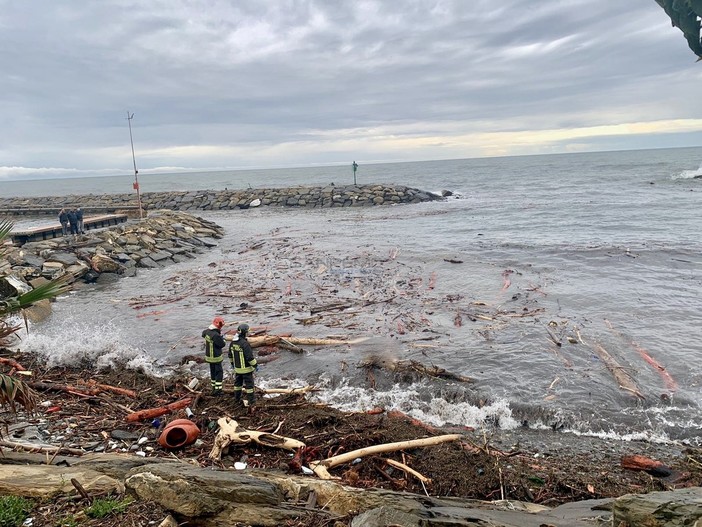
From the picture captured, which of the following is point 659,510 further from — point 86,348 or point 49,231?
point 49,231

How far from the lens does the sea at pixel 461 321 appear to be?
916 cm

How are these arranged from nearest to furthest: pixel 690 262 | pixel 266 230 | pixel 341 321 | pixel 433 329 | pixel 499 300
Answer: pixel 433 329 → pixel 341 321 → pixel 499 300 → pixel 690 262 → pixel 266 230

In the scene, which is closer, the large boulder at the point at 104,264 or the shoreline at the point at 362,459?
the shoreline at the point at 362,459

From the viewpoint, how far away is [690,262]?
19797 mm

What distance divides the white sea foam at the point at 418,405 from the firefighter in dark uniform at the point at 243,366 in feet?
4.61

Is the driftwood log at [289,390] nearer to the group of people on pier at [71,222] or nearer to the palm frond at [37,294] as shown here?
the palm frond at [37,294]

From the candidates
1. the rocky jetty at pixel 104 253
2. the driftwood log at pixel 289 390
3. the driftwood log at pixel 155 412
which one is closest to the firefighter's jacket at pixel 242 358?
the driftwood log at pixel 289 390

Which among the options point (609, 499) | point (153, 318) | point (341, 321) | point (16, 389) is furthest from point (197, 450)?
point (153, 318)

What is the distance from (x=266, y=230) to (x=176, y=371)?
2451cm

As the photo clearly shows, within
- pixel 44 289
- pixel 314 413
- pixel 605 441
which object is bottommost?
pixel 605 441

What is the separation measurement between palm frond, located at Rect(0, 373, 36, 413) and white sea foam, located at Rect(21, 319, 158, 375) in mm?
6601

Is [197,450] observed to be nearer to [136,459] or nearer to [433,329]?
[136,459]

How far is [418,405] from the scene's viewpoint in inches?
357

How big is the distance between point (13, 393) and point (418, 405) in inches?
262
